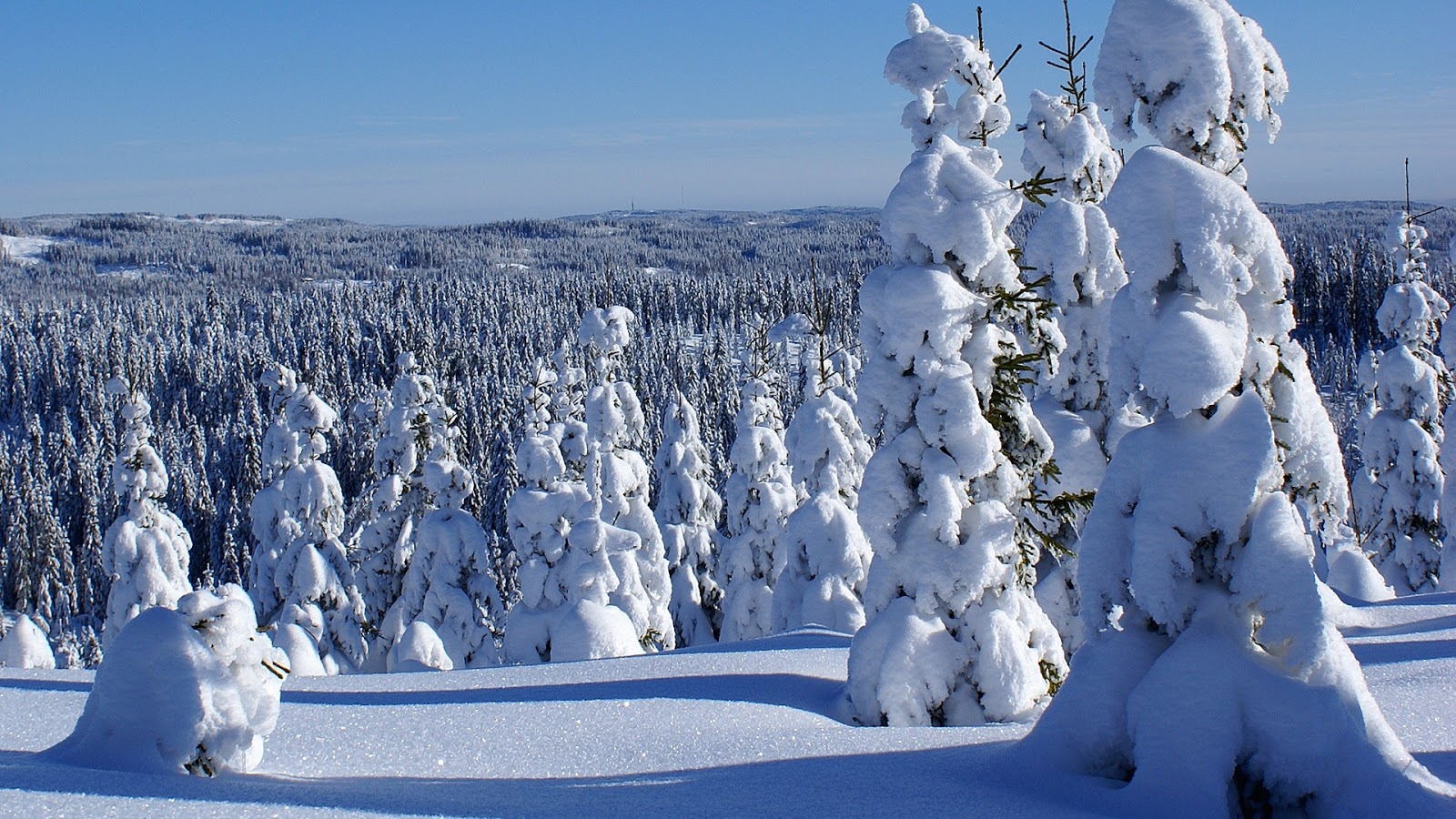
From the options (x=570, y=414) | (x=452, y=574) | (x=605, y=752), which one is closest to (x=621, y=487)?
(x=570, y=414)

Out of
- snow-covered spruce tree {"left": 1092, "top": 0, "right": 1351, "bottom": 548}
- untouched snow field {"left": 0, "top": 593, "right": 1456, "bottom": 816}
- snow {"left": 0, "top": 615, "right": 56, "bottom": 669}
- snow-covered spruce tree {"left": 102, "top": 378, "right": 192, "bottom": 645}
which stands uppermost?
snow-covered spruce tree {"left": 1092, "top": 0, "right": 1351, "bottom": 548}

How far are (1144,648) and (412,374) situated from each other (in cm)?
2074

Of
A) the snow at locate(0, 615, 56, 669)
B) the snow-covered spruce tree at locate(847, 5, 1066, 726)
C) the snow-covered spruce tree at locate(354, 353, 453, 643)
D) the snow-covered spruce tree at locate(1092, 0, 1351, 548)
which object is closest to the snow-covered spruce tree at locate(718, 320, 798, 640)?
the snow-covered spruce tree at locate(354, 353, 453, 643)

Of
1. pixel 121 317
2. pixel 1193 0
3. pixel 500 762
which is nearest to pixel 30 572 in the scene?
pixel 500 762

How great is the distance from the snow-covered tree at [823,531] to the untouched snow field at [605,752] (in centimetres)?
725

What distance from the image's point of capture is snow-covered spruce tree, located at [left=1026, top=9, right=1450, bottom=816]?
5148 mm

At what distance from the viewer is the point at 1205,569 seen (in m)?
5.83

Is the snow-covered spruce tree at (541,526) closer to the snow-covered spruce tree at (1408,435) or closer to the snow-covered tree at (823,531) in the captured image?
the snow-covered tree at (823,531)

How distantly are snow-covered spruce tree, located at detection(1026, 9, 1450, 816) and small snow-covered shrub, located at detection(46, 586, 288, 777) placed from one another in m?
4.73

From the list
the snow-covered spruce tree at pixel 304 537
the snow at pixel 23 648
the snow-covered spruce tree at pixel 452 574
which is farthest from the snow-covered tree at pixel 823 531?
the snow at pixel 23 648

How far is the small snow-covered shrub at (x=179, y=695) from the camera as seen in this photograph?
5.03 metres

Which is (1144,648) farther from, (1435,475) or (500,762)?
(1435,475)

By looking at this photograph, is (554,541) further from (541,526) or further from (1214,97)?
(1214,97)

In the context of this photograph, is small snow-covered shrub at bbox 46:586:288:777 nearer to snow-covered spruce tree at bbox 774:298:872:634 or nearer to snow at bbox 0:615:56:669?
snow-covered spruce tree at bbox 774:298:872:634
